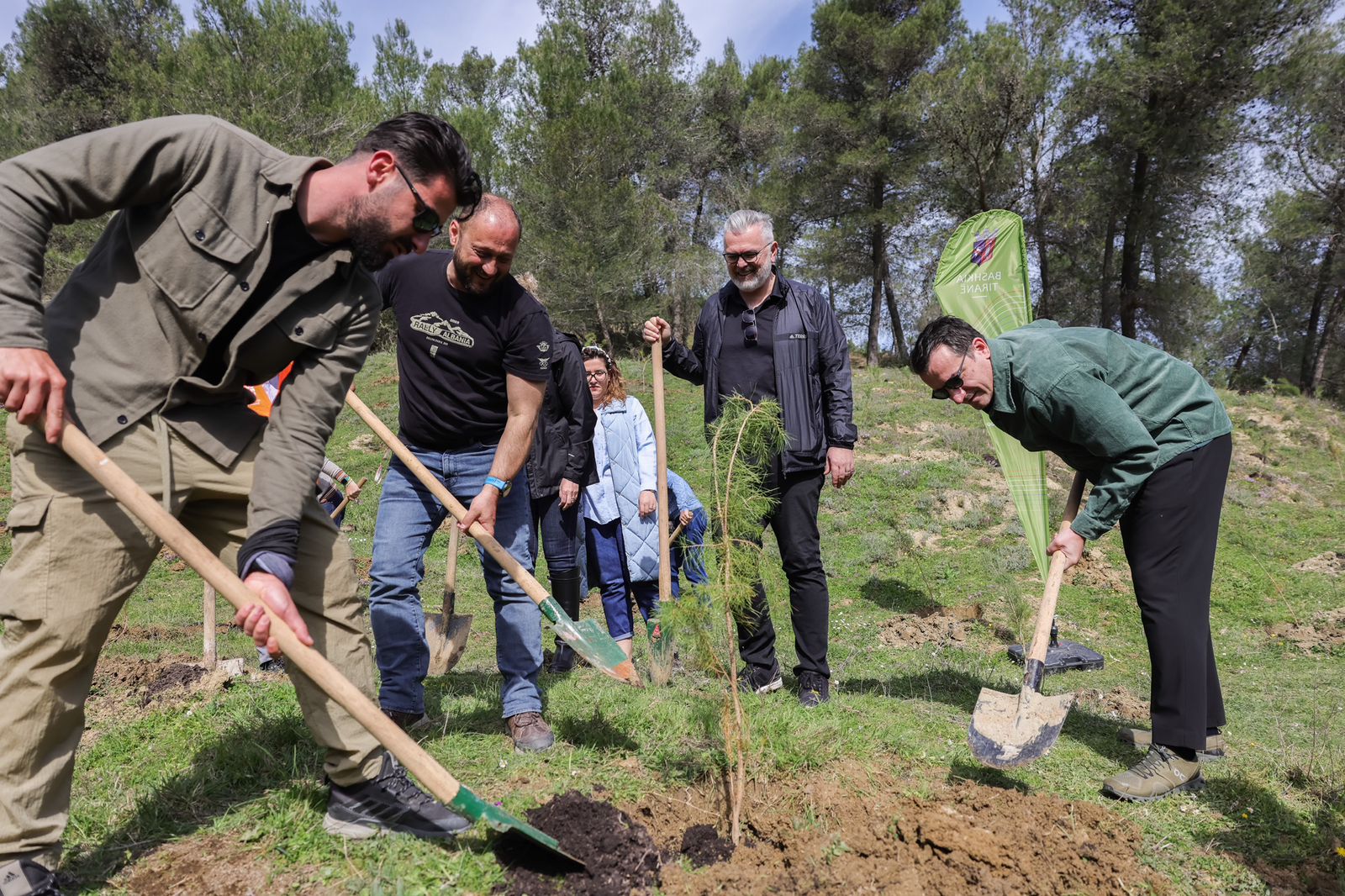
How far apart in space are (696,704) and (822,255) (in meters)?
21.8

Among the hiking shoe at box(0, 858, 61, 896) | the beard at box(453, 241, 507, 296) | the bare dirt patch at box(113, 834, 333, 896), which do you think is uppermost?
the beard at box(453, 241, 507, 296)

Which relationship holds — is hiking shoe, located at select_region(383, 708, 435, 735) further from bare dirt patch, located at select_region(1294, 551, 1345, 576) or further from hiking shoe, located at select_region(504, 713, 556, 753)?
bare dirt patch, located at select_region(1294, 551, 1345, 576)

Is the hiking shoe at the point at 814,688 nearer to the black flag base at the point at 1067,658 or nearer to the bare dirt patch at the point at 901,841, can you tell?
the bare dirt patch at the point at 901,841

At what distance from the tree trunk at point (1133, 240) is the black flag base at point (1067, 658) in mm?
15220

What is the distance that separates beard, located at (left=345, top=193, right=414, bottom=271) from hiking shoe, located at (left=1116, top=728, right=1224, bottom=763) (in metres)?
3.68

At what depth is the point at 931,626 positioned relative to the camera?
698 cm

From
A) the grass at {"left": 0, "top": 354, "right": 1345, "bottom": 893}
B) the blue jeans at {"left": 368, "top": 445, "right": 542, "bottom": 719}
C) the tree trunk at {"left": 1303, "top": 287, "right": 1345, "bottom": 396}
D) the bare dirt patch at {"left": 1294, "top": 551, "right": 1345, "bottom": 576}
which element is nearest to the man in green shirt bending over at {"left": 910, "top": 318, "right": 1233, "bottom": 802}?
the grass at {"left": 0, "top": 354, "right": 1345, "bottom": 893}

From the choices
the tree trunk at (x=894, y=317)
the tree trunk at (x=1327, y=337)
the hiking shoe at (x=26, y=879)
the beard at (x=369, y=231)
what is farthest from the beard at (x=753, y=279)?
the tree trunk at (x=1327, y=337)

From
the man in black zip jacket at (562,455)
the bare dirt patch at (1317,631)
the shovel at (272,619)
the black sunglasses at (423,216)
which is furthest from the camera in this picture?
the bare dirt patch at (1317,631)

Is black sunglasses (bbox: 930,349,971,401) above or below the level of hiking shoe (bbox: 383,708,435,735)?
above

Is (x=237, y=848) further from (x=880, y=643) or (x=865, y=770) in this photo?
(x=880, y=643)

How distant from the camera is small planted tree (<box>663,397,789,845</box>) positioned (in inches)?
115

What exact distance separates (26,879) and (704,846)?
1.93 metres

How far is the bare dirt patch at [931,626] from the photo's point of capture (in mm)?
6637
